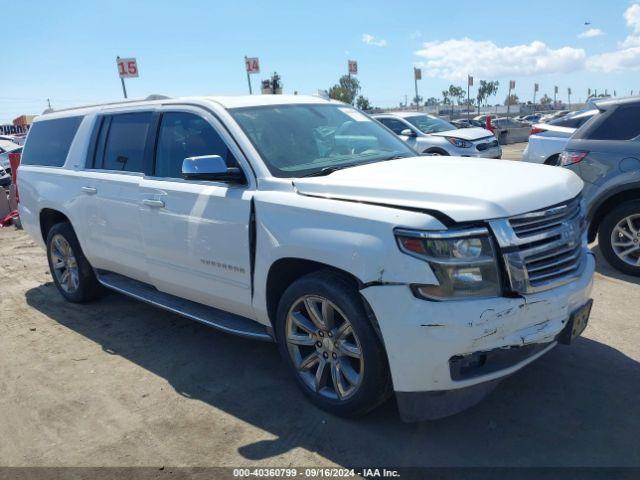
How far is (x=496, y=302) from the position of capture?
2.80m

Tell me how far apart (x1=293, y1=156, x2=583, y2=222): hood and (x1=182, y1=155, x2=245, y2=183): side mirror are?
1.64ft

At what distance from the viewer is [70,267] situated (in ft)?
19.3

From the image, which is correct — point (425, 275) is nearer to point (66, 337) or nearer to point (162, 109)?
point (162, 109)

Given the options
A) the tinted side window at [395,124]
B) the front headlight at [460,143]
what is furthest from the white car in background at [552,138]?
the tinted side window at [395,124]

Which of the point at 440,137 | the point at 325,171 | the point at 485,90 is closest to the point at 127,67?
the point at 440,137

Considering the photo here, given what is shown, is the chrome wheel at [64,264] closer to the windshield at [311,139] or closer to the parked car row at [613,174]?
the windshield at [311,139]

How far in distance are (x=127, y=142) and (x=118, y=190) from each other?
458 mm

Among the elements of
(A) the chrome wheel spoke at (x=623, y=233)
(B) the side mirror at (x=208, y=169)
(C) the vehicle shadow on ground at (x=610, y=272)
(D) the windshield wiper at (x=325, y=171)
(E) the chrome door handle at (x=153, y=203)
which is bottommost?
(C) the vehicle shadow on ground at (x=610, y=272)

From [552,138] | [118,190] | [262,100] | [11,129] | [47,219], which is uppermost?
[11,129]

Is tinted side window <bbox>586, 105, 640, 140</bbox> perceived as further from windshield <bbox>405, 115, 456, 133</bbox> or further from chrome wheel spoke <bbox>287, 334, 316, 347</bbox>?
windshield <bbox>405, 115, 456, 133</bbox>

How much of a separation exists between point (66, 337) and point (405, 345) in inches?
140

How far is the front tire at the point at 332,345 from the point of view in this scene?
3.10 m

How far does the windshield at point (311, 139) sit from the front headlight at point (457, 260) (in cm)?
113

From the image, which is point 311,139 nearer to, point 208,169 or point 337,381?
point 208,169
